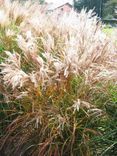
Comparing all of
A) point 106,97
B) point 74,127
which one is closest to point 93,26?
point 106,97

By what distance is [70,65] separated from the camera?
345 cm

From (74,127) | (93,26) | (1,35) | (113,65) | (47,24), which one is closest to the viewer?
(74,127)

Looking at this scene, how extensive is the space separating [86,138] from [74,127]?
0.43 feet

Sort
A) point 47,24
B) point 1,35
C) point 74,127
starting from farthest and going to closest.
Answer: point 47,24 → point 1,35 → point 74,127

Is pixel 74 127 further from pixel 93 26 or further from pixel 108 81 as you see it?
pixel 93 26

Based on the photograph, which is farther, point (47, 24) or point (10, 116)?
point (47, 24)

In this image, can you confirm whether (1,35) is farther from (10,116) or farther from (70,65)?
(70,65)

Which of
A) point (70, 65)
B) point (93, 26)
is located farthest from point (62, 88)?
point (93, 26)

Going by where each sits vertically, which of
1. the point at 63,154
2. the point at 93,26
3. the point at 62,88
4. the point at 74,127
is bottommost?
the point at 63,154

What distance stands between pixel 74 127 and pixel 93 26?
146 cm

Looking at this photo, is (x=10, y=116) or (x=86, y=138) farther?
(x=10, y=116)

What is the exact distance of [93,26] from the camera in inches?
180

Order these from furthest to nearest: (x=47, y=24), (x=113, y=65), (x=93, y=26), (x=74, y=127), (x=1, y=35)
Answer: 1. (x=47, y=24)
2. (x=1, y=35)
3. (x=93, y=26)
4. (x=113, y=65)
5. (x=74, y=127)

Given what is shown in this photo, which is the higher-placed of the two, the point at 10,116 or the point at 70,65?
the point at 70,65
